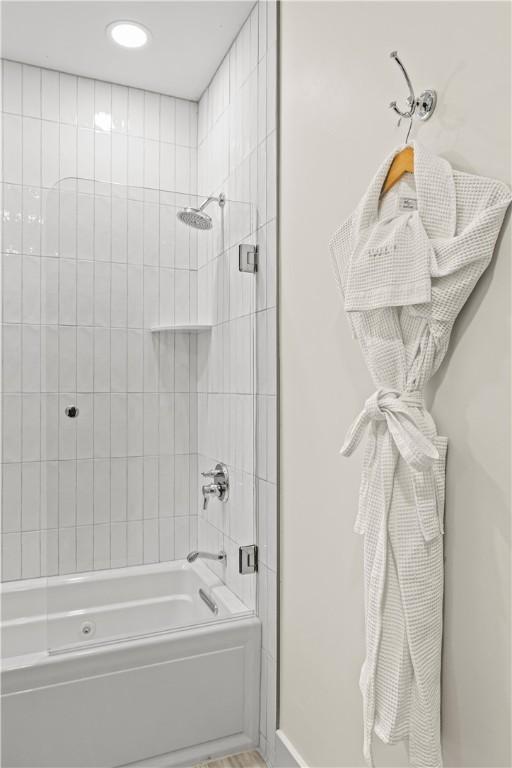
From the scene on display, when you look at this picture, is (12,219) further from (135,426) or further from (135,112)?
(135,426)

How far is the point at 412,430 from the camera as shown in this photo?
929 mm

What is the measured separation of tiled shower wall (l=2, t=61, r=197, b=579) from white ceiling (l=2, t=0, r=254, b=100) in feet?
0.37

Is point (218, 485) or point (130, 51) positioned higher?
point (130, 51)

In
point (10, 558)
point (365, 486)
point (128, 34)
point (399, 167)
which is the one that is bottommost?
point (10, 558)

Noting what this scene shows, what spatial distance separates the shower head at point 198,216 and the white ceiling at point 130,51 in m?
0.66

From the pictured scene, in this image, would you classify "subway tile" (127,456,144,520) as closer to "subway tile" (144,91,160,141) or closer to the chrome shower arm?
the chrome shower arm

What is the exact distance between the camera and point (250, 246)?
1.87m

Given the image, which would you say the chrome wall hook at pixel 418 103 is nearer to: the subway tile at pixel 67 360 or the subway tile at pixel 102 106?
the subway tile at pixel 67 360

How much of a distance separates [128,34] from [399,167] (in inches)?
61.9

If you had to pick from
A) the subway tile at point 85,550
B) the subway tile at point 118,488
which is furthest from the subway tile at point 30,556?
the subway tile at point 118,488

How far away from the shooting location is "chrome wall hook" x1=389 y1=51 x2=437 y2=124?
1.02 meters

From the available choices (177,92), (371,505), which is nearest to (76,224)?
(177,92)

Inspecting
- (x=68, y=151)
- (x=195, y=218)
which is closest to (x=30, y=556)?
(x=195, y=218)

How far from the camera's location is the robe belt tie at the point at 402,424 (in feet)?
2.93
